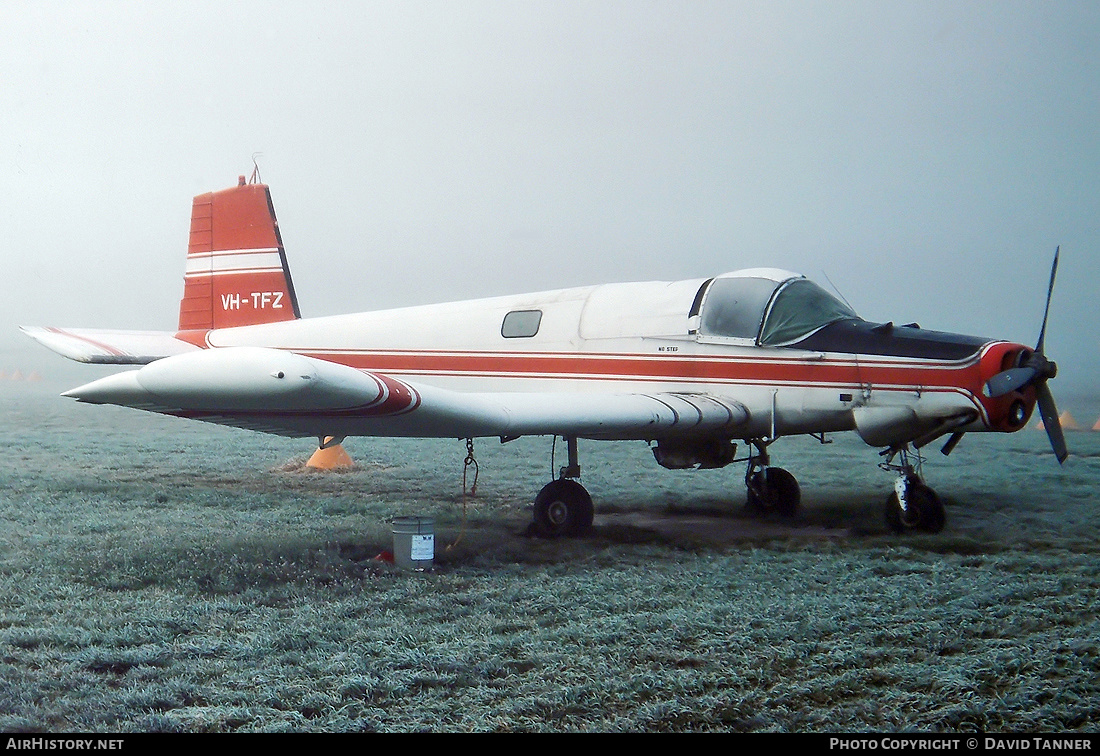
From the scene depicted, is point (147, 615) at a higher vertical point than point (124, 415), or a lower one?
lower

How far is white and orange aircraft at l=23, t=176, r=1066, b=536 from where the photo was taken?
359 centimetres

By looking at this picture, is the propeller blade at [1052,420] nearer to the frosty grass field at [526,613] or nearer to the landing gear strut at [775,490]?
the frosty grass field at [526,613]

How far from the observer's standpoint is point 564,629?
10.1 ft

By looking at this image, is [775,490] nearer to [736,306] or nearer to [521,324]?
[736,306]

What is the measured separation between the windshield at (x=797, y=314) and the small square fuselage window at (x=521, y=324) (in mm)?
1518

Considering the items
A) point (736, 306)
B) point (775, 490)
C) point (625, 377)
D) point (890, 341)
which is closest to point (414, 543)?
point (625, 377)

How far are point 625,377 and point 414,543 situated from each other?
6.16ft

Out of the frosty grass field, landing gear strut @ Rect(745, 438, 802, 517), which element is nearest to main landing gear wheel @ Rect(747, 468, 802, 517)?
landing gear strut @ Rect(745, 438, 802, 517)

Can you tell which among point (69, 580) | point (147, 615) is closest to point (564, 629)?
point (147, 615)

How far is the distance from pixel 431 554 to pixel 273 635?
49.7 inches

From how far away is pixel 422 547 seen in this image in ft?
13.5

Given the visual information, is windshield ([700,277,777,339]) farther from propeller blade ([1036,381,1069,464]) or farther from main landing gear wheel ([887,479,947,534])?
propeller blade ([1036,381,1069,464])

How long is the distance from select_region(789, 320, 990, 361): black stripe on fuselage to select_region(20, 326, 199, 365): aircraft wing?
4434mm
